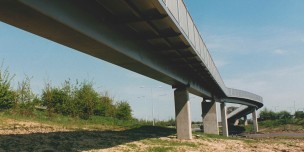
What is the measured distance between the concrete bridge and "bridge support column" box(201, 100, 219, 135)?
22.1m

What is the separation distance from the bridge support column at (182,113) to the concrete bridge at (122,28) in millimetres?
4030

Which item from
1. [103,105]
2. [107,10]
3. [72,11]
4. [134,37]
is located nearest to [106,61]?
[134,37]

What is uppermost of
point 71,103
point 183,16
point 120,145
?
point 183,16

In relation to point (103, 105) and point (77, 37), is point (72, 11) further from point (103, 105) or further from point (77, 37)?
point (103, 105)

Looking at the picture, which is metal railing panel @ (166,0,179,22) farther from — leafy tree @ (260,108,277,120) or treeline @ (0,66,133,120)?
leafy tree @ (260,108,277,120)

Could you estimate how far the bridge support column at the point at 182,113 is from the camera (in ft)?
95.3

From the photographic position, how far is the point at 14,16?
9641 mm

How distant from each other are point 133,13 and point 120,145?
9.61 meters

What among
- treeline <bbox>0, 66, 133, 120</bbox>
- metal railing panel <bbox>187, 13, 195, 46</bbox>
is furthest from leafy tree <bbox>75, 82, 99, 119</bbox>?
metal railing panel <bbox>187, 13, 195, 46</bbox>

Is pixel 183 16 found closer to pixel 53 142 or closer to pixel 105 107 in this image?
pixel 53 142

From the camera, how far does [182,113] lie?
29516mm

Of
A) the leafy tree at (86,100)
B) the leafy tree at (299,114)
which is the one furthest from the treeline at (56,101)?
the leafy tree at (299,114)

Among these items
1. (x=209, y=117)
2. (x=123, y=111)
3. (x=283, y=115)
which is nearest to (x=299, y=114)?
(x=283, y=115)

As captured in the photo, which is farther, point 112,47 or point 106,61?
point 106,61
